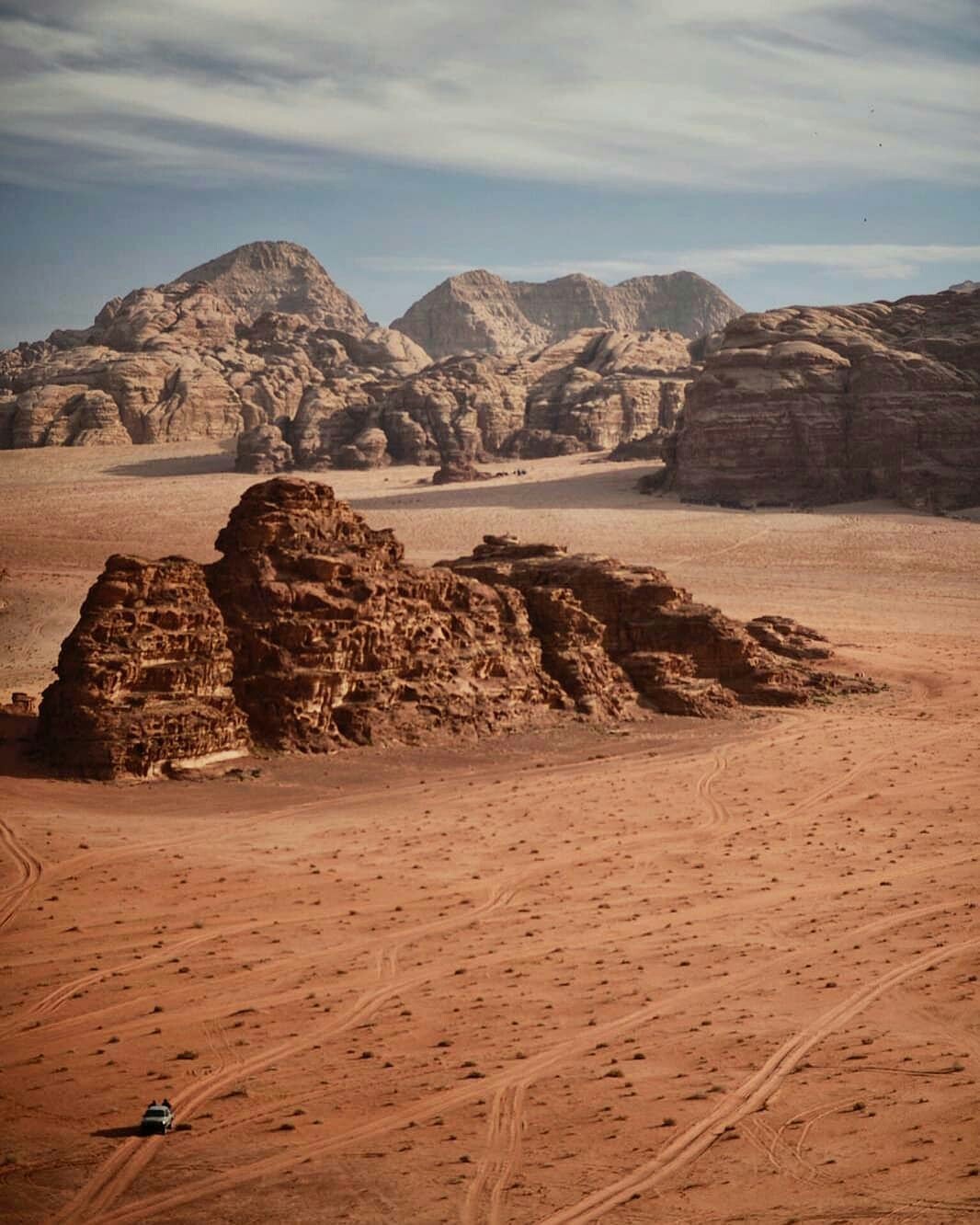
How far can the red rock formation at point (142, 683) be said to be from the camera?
70.1 feet

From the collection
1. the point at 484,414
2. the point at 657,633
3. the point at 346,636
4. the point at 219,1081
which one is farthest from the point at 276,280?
the point at 219,1081

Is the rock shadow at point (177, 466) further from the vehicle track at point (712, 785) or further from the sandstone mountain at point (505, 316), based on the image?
the sandstone mountain at point (505, 316)

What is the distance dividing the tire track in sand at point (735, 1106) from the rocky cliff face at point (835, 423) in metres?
57.2

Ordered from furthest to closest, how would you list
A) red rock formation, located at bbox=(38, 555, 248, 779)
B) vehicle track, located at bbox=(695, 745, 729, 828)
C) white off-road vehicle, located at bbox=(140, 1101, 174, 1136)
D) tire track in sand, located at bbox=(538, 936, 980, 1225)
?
1. red rock formation, located at bbox=(38, 555, 248, 779)
2. vehicle track, located at bbox=(695, 745, 729, 828)
3. white off-road vehicle, located at bbox=(140, 1101, 174, 1136)
4. tire track in sand, located at bbox=(538, 936, 980, 1225)

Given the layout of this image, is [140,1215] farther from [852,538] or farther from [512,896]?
[852,538]

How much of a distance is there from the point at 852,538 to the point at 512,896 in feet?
156

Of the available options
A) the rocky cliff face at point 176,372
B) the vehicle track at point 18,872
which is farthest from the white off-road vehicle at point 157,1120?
the rocky cliff face at point 176,372

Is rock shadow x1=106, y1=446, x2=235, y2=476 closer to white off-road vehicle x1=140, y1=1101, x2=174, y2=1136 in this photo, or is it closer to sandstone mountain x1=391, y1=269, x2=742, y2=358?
white off-road vehicle x1=140, y1=1101, x2=174, y2=1136

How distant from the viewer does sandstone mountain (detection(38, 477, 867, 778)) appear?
→ 71.6ft

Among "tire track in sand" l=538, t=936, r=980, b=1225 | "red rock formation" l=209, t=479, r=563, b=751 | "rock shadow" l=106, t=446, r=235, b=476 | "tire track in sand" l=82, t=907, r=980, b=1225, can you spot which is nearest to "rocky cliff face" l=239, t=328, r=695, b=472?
"rock shadow" l=106, t=446, r=235, b=476

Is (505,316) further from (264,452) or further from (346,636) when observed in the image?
(346,636)

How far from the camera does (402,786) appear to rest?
22219mm

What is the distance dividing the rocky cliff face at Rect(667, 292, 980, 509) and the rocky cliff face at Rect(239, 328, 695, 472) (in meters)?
15.1

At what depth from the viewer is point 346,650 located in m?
24.4
